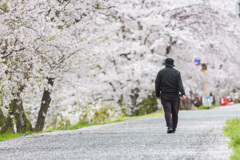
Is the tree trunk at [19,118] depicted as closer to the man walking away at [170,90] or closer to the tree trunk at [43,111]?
the tree trunk at [43,111]

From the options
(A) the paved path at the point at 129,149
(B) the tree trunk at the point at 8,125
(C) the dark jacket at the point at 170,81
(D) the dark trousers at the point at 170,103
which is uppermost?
(C) the dark jacket at the point at 170,81

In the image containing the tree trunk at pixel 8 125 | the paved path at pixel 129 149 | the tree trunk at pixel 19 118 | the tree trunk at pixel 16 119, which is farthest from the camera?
the tree trunk at pixel 19 118

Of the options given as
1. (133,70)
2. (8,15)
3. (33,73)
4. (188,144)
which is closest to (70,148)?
(188,144)

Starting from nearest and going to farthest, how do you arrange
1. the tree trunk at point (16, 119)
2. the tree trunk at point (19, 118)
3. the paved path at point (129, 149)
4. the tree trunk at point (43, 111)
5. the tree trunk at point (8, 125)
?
the paved path at point (129, 149)
the tree trunk at point (8, 125)
the tree trunk at point (16, 119)
the tree trunk at point (19, 118)
the tree trunk at point (43, 111)

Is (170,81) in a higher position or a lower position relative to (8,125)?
higher

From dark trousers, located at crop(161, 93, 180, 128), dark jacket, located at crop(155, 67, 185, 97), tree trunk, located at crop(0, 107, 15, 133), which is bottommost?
tree trunk, located at crop(0, 107, 15, 133)

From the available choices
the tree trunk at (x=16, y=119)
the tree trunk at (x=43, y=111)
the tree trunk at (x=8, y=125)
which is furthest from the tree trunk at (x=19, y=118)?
the tree trunk at (x=43, y=111)

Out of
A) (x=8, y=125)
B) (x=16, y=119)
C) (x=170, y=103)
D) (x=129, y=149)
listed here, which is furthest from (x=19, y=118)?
(x=129, y=149)

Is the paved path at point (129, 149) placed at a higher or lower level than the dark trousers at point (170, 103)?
→ lower

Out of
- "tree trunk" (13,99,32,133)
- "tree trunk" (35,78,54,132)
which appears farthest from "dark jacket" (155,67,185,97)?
"tree trunk" (35,78,54,132)

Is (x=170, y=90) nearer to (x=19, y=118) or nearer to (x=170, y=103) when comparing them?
(x=170, y=103)

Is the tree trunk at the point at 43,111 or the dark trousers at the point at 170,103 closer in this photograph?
the dark trousers at the point at 170,103

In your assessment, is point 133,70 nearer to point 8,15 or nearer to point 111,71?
point 111,71

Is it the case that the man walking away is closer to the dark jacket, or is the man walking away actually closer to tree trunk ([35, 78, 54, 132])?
the dark jacket
